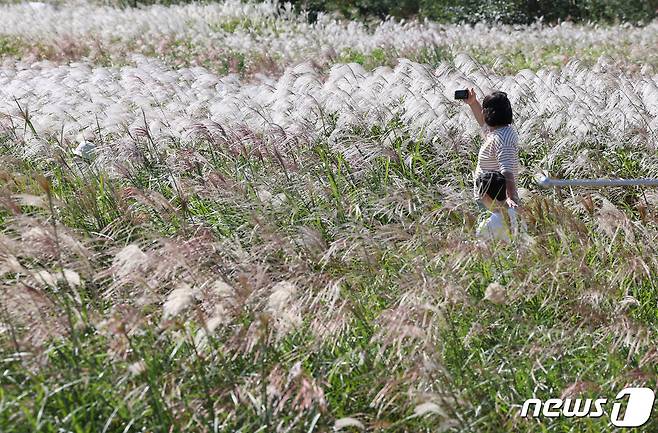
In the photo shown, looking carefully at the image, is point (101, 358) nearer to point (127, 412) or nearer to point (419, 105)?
point (127, 412)

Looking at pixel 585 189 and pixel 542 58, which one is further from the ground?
pixel 585 189

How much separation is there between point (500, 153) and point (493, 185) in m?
0.19

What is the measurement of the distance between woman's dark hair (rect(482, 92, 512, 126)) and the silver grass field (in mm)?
502

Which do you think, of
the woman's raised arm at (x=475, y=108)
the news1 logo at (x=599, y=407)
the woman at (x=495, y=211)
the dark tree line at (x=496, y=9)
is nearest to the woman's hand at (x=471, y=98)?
the woman's raised arm at (x=475, y=108)

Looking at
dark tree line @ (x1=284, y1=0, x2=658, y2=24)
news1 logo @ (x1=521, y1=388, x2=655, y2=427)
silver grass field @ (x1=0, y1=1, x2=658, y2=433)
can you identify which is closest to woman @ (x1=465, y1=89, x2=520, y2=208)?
silver grass field @ (x1=0, y1=1, x2=658, y2=433)

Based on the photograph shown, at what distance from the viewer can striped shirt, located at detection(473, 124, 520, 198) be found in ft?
17.8

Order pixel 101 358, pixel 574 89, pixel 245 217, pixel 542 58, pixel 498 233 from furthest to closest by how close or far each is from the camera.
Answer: pixel 542 58, pixel 574 89, pixel 245 217, pixel 498 233, pixel 101 358

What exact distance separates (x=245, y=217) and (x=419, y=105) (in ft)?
4.91

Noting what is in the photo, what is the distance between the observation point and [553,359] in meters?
3.88

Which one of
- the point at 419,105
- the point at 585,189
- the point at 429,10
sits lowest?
the point at 429,10

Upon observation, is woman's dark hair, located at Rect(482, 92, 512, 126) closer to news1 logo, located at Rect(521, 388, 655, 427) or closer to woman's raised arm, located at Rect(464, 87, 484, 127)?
woman's raised arm, located at Rect(464, 87, 484, 127)

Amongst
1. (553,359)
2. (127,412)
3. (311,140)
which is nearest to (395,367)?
(553,359)

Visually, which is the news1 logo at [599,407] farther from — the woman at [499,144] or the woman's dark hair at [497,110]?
the woman's dark hair at [497,110]

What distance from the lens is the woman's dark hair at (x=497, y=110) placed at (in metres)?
5.48
